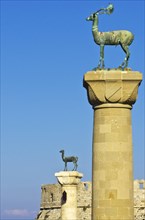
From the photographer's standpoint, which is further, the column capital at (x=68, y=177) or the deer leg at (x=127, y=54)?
the column capital at (x=68, y=177)

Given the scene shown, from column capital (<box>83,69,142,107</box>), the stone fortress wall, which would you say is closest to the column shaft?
column capital (<box>83,69,142,107</box>)

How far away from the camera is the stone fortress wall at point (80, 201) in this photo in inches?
2272

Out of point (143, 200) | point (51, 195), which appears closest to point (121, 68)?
point (143, 200)

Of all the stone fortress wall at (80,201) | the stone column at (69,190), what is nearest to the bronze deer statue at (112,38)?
the stone column at (69,190)

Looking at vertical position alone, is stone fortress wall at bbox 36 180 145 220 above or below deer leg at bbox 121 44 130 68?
below

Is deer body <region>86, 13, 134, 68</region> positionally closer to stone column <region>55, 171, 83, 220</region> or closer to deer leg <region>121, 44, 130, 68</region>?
deer leg <region>121, 44, 130, 68</region>

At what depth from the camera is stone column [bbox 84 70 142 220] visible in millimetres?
14398

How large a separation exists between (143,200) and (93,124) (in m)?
43.7

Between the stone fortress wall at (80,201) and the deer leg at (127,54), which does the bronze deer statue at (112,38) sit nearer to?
the deer leg at (127,54)

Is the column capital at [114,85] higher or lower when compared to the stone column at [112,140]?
higher

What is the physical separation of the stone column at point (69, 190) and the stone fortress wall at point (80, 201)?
31045mm

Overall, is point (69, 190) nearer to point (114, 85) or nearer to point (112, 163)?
point (112, 163)

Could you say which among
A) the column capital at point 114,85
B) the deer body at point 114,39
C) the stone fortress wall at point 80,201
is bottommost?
the stone fortress wall at point 80,201

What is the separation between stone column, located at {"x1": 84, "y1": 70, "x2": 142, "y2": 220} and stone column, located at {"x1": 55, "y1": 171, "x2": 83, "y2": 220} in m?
10.4
